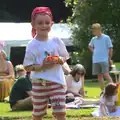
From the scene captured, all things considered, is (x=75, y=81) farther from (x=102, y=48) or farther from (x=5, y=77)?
(x=5, y=77)

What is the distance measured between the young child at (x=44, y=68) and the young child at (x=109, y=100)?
9.88ft

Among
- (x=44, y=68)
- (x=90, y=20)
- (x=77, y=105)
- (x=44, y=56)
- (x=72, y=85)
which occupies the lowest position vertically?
(x=77, y=105)

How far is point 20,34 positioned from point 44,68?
17.0 metres

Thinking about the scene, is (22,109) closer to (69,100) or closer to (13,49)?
(69,100)

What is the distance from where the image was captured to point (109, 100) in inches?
331

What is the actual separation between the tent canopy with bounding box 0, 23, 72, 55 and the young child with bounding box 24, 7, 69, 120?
14.6 metres

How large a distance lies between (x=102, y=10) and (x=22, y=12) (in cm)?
1226

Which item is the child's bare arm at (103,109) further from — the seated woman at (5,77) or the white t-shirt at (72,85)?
the seated woman at (5,77)

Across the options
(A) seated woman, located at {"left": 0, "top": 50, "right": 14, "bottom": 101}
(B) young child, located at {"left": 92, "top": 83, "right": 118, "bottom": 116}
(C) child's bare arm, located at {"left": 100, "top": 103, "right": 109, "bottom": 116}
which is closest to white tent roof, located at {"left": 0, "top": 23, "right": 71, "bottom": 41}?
(A) seated woman, located at {"left": 0, "top": 50, "right": 14, "bottom": 101}

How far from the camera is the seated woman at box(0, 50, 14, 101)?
11.6 m

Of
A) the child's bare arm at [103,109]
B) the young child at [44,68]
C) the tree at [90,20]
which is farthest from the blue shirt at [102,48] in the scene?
the tree at [90,20]

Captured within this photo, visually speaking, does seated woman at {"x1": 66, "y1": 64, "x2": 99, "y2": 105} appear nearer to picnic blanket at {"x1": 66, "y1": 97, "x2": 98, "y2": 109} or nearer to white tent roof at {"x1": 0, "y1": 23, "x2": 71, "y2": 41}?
picnic blanket at {"x1": 66, "y1": 97, "x2": 98, "y2": 109}

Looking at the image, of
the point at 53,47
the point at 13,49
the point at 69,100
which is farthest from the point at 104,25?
the point at 53,47

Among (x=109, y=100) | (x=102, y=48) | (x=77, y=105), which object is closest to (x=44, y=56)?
(x=109, y=100)
